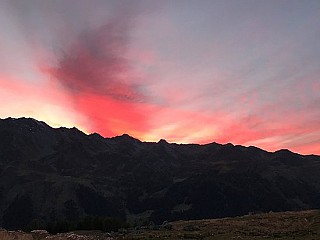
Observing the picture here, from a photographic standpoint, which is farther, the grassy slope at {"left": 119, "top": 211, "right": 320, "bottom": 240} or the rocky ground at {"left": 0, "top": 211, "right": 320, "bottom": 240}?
the grassy slope at {"left": 119, "top": 211, "right": 320, "bottom": 240}

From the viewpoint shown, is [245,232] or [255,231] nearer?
[245,232]

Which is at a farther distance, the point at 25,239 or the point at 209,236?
the point at 209,236

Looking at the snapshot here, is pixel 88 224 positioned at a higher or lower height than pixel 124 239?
higher

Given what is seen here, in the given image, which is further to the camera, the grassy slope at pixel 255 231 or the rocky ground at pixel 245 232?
the grassy slope at pixel 255 231

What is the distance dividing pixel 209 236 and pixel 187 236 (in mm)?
3501

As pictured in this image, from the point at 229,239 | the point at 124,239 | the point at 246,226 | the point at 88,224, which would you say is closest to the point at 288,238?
the point at 229,239

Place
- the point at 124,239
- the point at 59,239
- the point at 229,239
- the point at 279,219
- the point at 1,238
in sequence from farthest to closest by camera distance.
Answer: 1. the point at 279,219
2. the point at 124,239
3. the point at 229,239
4. the point at 59,239
5. the point at 1,238

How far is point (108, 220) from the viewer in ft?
543

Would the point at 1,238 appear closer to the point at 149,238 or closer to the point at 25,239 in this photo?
the point at 25,239

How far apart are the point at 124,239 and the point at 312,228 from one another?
32095 mm

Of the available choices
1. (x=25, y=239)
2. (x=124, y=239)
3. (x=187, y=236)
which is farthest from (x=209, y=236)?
(x=25, y=239)

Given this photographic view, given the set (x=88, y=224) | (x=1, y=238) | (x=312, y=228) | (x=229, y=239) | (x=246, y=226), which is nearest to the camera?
(x=1, y=238)

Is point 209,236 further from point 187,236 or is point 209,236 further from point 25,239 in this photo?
point 25,239

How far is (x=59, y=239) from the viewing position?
4850 cm
